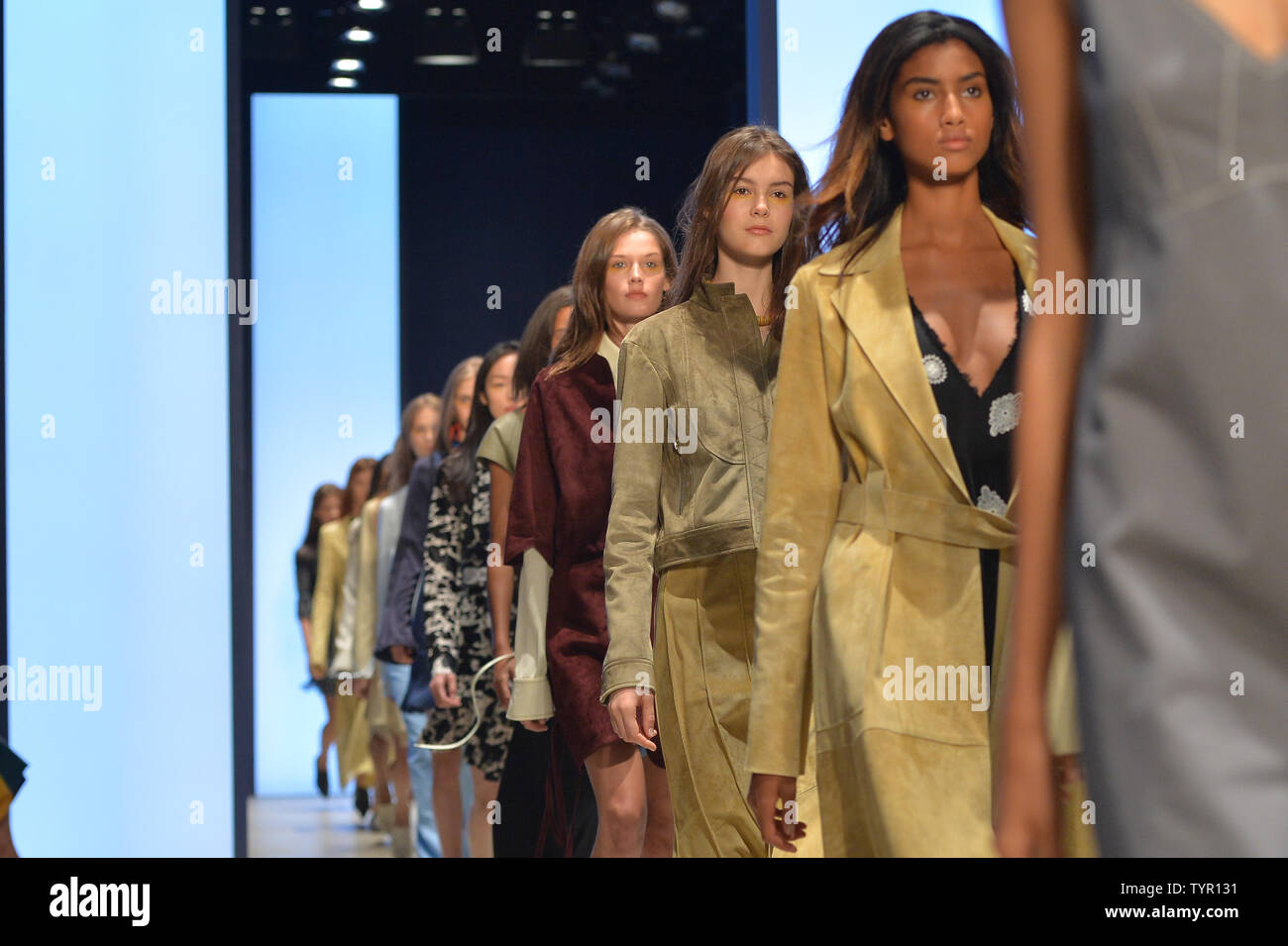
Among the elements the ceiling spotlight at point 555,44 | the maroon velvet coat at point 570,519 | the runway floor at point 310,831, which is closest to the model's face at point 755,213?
the maroon velvet coat at point 570,519

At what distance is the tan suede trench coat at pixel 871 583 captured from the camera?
2.41 m

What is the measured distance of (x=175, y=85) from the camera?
6.21 meters

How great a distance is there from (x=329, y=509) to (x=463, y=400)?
4.86m

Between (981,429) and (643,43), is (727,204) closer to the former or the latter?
(981,429)

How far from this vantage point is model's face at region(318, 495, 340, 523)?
36.9 ft

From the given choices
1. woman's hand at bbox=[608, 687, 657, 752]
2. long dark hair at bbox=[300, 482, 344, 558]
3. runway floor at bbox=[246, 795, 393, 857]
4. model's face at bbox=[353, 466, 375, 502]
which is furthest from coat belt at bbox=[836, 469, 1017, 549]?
long dark hair at bbox=[300, 482, 344, 558]

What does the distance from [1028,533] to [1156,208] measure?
0.24 m

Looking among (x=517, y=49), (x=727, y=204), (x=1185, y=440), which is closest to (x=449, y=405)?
(x=727, y=204)

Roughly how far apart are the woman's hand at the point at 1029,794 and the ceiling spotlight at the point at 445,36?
30.9 ft

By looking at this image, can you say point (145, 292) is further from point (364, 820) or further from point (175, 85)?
point (364, 820)

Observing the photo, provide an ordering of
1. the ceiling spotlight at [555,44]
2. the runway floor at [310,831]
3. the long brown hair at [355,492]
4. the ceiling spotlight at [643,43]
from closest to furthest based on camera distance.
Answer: the runway floor at [310,831] < the long brown hair at [355,492] < the ceiling spotlight at [555,44] < the ceiling spotlight at [643,43]

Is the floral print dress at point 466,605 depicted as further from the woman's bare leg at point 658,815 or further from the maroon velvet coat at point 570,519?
the woman's bare leg at point 658,815

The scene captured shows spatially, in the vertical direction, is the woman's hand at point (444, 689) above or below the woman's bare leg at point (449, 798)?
above

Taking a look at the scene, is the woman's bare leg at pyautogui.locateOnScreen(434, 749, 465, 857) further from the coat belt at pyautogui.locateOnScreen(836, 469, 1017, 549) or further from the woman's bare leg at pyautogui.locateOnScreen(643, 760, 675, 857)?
the coat belt at pyautogui.locateOnScreen(836, 469, 1017, 549)
